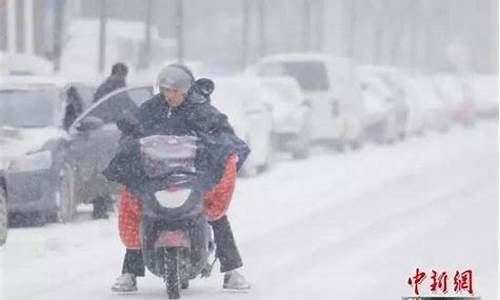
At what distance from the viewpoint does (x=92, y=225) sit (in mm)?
17531

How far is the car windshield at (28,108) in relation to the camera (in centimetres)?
1788

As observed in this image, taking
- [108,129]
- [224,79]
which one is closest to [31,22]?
[224,79]

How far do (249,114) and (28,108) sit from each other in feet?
24.7

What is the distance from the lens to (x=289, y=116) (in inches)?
1152

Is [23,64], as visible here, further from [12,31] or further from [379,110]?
[12,31]

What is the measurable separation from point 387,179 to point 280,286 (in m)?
13.1

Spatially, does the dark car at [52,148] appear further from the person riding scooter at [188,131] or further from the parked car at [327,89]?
the parked car at [327,89]

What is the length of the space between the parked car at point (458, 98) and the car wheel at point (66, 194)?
29940mm

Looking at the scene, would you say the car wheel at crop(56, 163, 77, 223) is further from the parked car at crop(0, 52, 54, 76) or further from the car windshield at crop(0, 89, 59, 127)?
the parked car at crop(0, 52, 54, 76)

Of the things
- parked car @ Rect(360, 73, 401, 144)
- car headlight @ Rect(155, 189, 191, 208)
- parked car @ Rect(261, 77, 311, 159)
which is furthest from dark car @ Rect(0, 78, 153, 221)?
parked car @ Rect(360, 73, 401, 144)

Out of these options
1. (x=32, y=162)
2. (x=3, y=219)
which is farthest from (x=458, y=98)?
(x=3, y=219)

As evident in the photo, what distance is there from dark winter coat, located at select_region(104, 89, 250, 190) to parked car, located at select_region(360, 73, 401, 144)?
23.5m

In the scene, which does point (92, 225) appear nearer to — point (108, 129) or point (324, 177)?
point (108, 129)

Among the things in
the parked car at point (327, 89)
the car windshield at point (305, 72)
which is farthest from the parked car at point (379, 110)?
the car windshield at point (305, 72)
